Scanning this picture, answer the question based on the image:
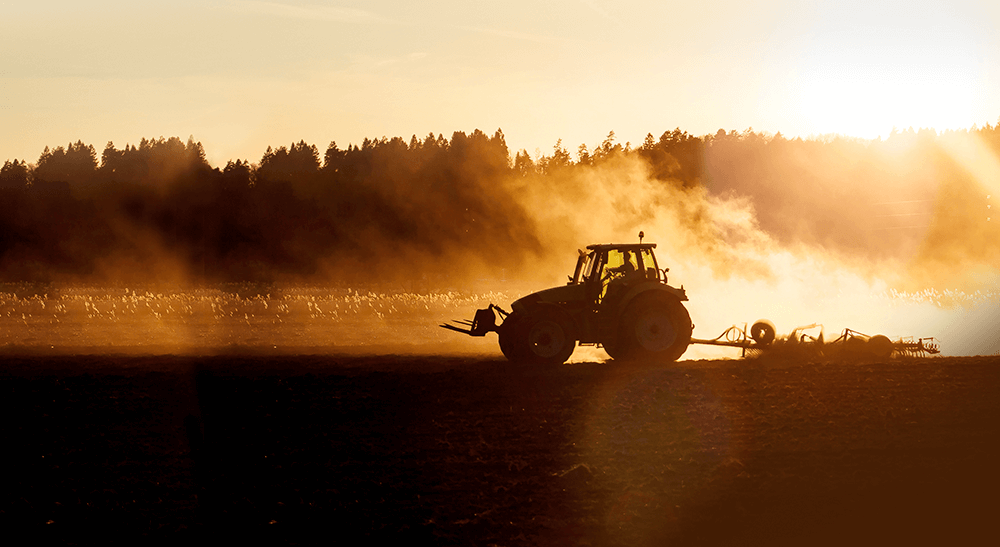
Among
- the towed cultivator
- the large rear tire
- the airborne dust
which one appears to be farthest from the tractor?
the airborne dust

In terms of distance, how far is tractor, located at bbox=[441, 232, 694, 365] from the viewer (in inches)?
680

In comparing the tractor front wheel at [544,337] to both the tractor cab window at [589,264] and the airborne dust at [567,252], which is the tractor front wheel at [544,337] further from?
the airborne dust at [567,252]

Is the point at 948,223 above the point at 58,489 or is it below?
above

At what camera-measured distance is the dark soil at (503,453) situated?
877 cm

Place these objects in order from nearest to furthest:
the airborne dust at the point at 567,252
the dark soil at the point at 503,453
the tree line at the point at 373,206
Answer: the dark soil at the point at 503,453, the airborne dust at the point at 567,252, the tree line at the point at 373,206

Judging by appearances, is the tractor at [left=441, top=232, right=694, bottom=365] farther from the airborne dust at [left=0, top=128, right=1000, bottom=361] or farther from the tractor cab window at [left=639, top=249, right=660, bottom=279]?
the airborne dust at [left=0, top=128, right=1000, bottom=361]

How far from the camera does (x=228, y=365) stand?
18.1 metres

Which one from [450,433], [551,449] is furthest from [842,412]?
[450,433]

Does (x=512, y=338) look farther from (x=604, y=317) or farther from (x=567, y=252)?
(x=567, y=252)

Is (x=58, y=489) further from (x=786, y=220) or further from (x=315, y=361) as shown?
(x=786, y=220)

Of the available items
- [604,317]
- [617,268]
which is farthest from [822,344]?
[604,317]

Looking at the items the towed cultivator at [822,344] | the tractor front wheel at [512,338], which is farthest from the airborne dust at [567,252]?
the tractor front wheel at [512,338]

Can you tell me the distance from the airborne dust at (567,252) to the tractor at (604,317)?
325 cm

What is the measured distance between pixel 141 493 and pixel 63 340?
15361mm
